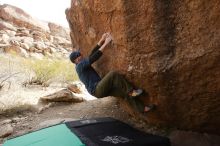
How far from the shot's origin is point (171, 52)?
13.6 ft

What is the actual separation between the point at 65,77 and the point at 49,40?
1270 centimetres

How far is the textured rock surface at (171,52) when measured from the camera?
3861mm

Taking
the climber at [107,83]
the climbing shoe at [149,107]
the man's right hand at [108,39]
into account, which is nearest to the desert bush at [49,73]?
the climber at [107,83]

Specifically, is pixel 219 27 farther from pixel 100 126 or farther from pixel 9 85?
pixel 9 85

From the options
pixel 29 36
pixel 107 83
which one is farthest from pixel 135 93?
pixel 29 36

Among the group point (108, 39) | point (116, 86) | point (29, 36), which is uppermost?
point (29, 36)

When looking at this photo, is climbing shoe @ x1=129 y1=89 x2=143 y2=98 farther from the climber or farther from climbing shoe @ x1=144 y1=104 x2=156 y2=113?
climbing shoe @ x1=144 y1=104 x2=156 y2=113

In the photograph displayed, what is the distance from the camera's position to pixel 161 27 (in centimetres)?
407

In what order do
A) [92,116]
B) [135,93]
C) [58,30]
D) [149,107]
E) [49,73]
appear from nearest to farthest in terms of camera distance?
[135,93], [149,107], [92,116], [49,73], [58,30]

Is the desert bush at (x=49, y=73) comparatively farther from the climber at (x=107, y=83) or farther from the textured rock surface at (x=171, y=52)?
the textured rock surface at (x=171, y=52)

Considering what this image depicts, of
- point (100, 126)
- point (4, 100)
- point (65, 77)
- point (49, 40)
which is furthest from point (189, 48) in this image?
point (49, 40)

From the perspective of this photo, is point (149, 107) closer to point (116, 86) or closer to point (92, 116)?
point (116, 86)

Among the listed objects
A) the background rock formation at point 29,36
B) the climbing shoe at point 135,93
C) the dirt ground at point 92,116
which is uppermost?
the background rock formation at point 29,36

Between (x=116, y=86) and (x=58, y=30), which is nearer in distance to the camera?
(x=116, y=86)
